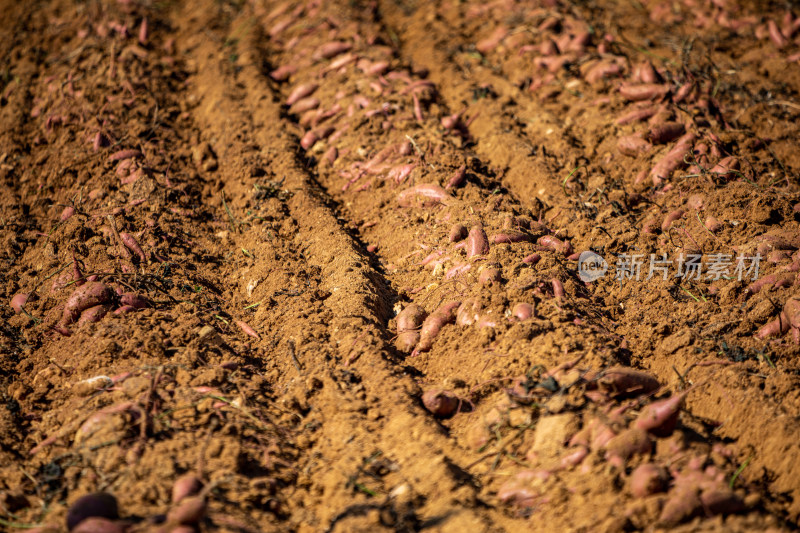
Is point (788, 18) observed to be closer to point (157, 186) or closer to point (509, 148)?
point (509, 148)

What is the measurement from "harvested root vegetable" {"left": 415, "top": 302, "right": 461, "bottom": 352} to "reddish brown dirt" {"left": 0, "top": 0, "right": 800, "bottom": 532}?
47 millimetres

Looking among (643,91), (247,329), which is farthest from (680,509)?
(643,91)

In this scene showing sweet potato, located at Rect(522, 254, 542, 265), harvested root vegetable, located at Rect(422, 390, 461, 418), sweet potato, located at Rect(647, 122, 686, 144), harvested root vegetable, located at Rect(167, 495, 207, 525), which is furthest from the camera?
sweet potato, located at Rect(647, 122, 686, 144)

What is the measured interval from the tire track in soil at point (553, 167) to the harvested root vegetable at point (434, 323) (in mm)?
834

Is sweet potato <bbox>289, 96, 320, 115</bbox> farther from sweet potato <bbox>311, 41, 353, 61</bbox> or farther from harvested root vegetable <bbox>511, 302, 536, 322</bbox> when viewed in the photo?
harvested root vegetable <bbox>511, 302, 536, 322</bbox>

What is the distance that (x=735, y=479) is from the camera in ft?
7.15

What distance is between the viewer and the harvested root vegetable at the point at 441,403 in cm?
254

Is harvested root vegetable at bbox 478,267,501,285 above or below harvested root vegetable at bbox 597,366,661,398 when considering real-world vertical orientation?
above

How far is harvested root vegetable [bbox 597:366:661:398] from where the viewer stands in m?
2.41

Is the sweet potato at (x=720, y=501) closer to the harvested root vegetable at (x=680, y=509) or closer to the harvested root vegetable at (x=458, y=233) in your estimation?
the harvested root vegetable at (x=680, y=509)

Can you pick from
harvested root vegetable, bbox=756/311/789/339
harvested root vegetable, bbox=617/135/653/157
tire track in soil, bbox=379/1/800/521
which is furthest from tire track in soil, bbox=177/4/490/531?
harvested root vegetable, bbox=617/135/653/157

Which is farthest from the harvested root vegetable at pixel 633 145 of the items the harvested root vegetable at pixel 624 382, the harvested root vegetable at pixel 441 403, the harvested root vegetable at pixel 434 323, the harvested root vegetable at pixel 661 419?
the harvested root vegetable at pixel 441 403

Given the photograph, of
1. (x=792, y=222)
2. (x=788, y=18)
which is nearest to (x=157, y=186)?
(x=792, y=222)

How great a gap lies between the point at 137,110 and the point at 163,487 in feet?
10.8
